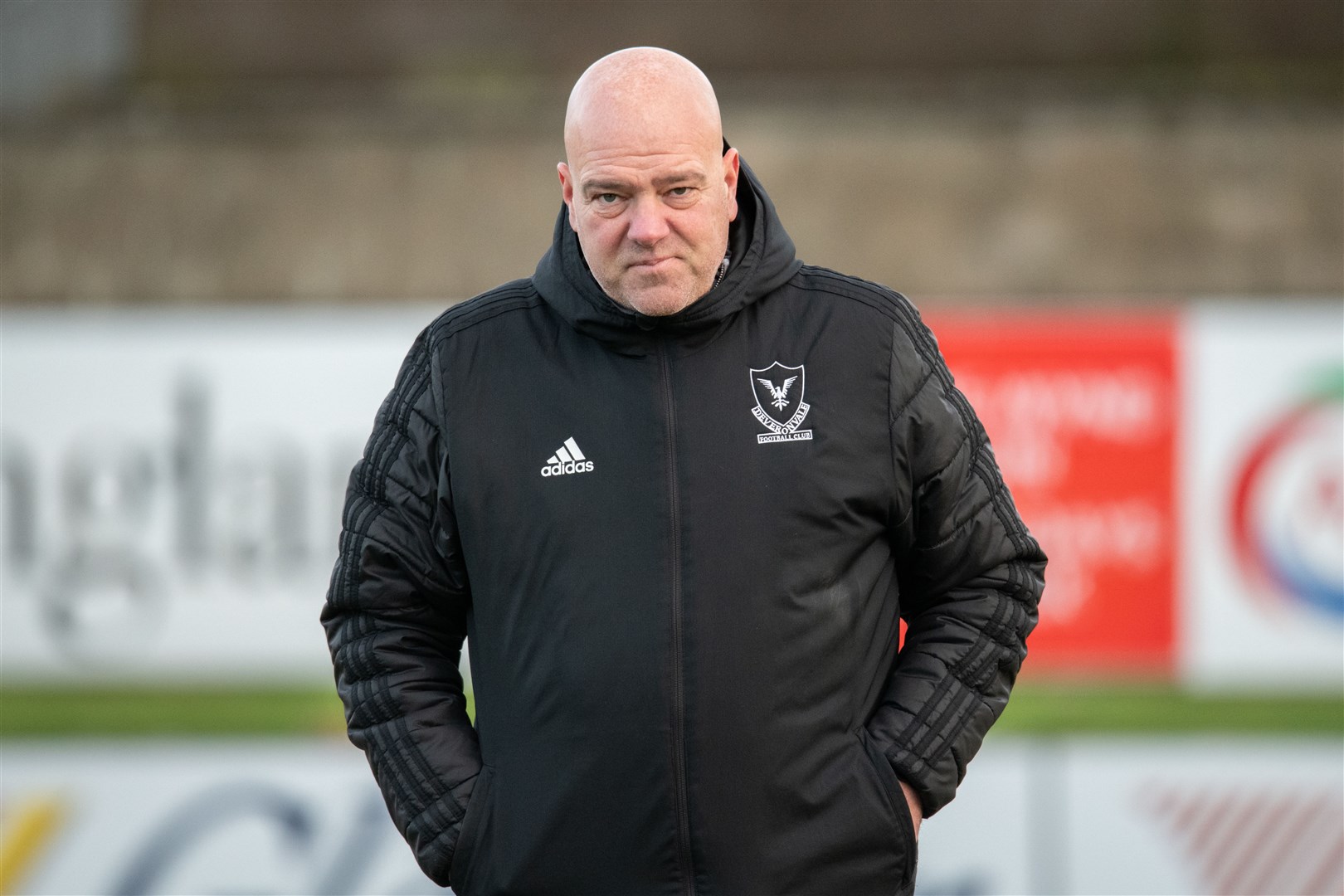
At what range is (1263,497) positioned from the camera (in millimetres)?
4641

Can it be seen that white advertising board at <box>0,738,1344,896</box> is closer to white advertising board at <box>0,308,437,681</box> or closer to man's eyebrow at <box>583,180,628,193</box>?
white advertising board at <box>0,308,437,681</box>

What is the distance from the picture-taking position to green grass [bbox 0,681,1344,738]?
4.68 meters

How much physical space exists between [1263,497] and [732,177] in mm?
3286

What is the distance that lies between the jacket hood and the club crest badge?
0.09m

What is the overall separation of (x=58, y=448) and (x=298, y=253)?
1741 mm

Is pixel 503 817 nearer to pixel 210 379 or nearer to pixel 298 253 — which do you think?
pixel 210 379

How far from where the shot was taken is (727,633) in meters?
1.76

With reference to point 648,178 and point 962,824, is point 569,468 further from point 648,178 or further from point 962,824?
point 962,824

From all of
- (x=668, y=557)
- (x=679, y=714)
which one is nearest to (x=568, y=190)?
(x=668, y=557)

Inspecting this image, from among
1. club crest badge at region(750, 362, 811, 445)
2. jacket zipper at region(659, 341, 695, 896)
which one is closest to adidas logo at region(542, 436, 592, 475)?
jacket zipper at region(659, 341, 695, 896)

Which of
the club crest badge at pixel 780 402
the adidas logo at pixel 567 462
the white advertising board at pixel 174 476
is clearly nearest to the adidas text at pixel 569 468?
the adidas logo at pixel 567 462

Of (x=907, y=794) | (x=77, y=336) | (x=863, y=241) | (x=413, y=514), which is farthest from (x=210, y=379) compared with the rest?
(x=907, y=794)

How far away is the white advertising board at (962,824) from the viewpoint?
4.36 m

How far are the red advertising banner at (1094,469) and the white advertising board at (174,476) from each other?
6.44 ft
